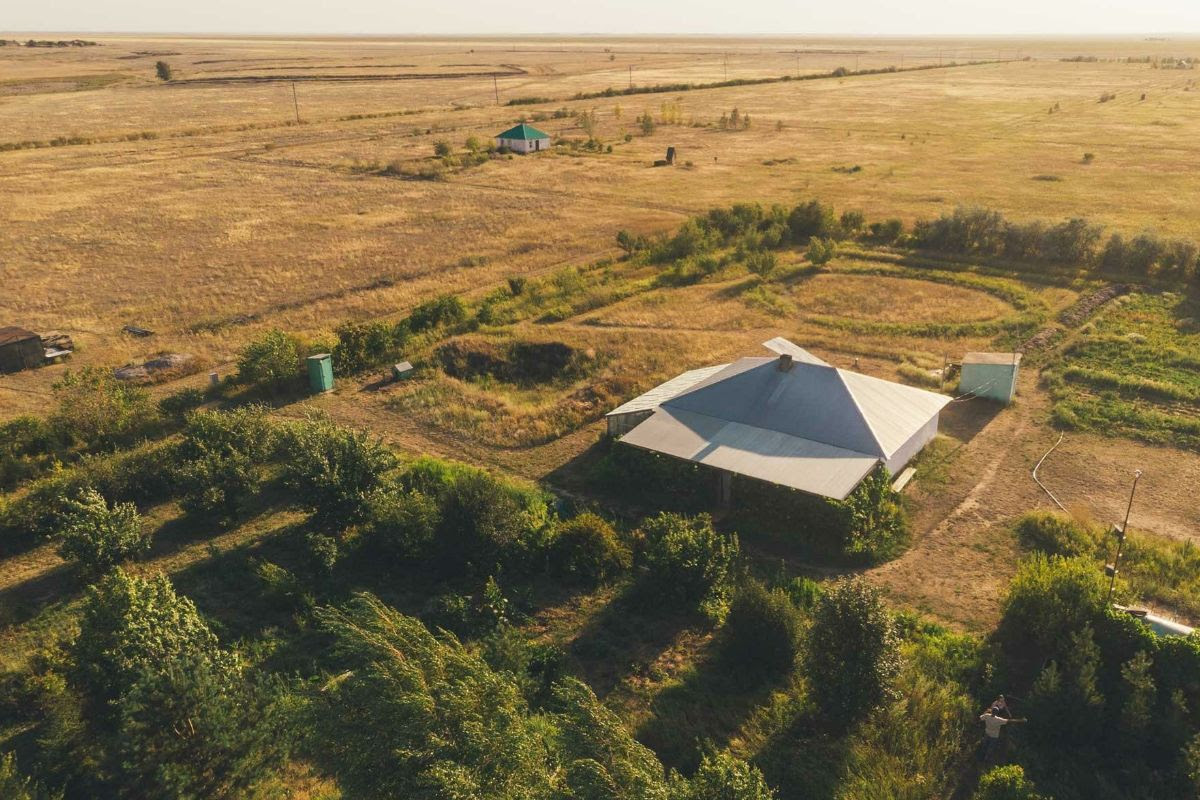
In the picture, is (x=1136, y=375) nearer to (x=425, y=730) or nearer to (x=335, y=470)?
(x=335, y=470)

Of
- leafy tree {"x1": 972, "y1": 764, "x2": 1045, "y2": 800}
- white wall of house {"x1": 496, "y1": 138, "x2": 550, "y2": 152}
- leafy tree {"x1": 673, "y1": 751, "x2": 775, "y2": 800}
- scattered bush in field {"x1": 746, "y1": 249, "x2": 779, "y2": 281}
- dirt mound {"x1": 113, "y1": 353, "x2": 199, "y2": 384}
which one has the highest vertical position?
white wall of house {"x1": 496, "y1": 138, "x2": 550, "y2": 152}

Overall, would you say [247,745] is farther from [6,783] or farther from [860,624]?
[860,624]

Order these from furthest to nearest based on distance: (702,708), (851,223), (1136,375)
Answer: (851,223), (1136,375), (702,708)

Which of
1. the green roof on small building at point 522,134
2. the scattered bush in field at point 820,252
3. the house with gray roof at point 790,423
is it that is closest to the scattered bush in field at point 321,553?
the house with gray roof at point 790,423

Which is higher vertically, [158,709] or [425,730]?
[425,730]

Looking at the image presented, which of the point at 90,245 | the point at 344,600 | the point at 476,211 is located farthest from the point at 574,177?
the point at 344,600

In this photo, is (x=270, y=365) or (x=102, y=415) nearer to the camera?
(x=102, y=415)

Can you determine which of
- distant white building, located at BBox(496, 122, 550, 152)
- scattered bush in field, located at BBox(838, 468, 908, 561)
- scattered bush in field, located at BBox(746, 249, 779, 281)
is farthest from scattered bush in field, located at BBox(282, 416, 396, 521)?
distant white building, located at BBox(496, 122, 550, 152)

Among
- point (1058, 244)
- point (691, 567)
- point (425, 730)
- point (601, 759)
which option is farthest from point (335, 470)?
point (1058, 244)

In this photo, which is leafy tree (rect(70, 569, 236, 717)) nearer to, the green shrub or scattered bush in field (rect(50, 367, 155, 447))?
scattered bush in field (rect(50, 367, 155, 447))
